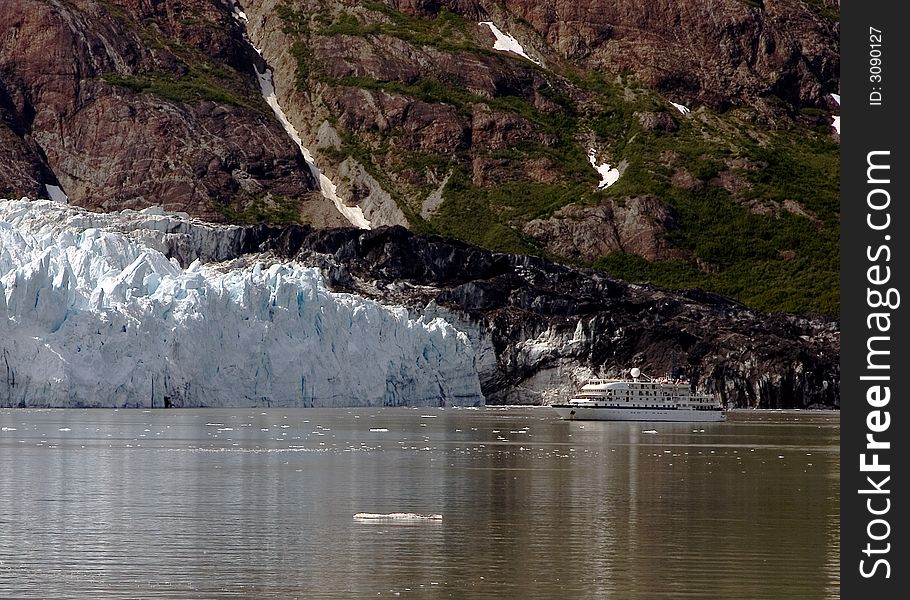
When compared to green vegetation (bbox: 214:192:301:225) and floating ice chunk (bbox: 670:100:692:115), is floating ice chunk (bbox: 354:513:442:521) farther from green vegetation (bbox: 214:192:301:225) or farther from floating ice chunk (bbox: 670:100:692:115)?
floating ice chunk (bbox: 670:100:692:115)

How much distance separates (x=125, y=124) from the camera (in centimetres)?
16475

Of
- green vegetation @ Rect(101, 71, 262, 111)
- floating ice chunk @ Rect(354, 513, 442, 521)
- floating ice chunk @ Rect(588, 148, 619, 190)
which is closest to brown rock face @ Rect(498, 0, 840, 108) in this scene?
floating ice chunk @ Rect(588, 148, 619, 190)

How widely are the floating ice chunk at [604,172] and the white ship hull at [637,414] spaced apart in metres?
78.6

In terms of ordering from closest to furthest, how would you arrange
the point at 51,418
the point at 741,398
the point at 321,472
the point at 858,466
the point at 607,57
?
the point at 858,466
the point at 321,472
the point at 51,418
the point at 741,398
the point at 607,57

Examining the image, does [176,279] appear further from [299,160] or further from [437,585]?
[299,160]

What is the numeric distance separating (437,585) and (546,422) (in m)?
58.5

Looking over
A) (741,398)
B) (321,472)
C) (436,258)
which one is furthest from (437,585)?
(436,258)

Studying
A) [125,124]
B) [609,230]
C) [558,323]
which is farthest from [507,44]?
[558,323]

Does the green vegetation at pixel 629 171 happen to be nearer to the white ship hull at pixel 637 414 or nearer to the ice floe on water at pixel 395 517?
the white ship hull at pixel 637 414

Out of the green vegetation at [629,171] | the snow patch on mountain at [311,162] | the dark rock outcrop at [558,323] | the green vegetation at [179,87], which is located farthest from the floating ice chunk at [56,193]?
the dark rock outcrop at [558,323]

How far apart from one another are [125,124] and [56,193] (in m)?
9.95

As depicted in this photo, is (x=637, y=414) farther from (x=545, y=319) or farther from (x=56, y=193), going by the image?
(x=56, y=193)

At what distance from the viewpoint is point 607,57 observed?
7397 inches

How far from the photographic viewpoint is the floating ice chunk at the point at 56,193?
523 feet
